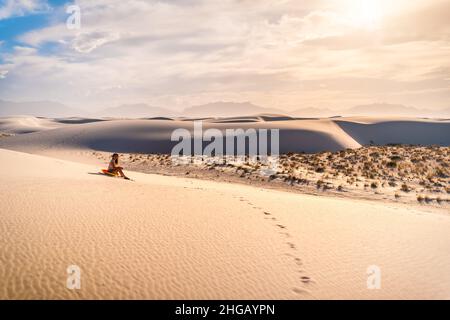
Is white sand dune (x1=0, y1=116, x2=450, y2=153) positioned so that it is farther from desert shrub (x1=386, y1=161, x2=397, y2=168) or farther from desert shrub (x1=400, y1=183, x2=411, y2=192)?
desert shrub (x1=400, y1=183, x2=411, y2=192)

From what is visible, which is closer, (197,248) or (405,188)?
(197,248)

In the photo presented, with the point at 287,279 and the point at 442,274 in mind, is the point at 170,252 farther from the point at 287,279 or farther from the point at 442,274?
the point at 442,274

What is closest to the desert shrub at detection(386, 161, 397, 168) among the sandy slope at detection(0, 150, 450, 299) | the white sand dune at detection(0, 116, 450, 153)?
the white sand dune at detection(0, 116, 450, 153)

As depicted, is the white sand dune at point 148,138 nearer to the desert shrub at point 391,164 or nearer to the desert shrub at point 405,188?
the desert shrub at point 391,164

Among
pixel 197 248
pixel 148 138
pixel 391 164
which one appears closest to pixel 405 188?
pixel 391 164

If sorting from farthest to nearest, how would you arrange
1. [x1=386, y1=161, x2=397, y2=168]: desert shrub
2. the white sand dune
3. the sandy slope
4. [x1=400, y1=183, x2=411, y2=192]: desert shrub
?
the white sand dune → [x1=386, y1=161, x2=397, y2=168]: desert shrub → [x1=400, y1=183, x2=411, y2=192]: desert shrub → the sandy slope

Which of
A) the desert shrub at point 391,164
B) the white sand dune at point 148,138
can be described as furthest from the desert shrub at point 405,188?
the white sand dune at point 148,138

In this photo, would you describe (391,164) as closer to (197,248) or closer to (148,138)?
(197,248)
